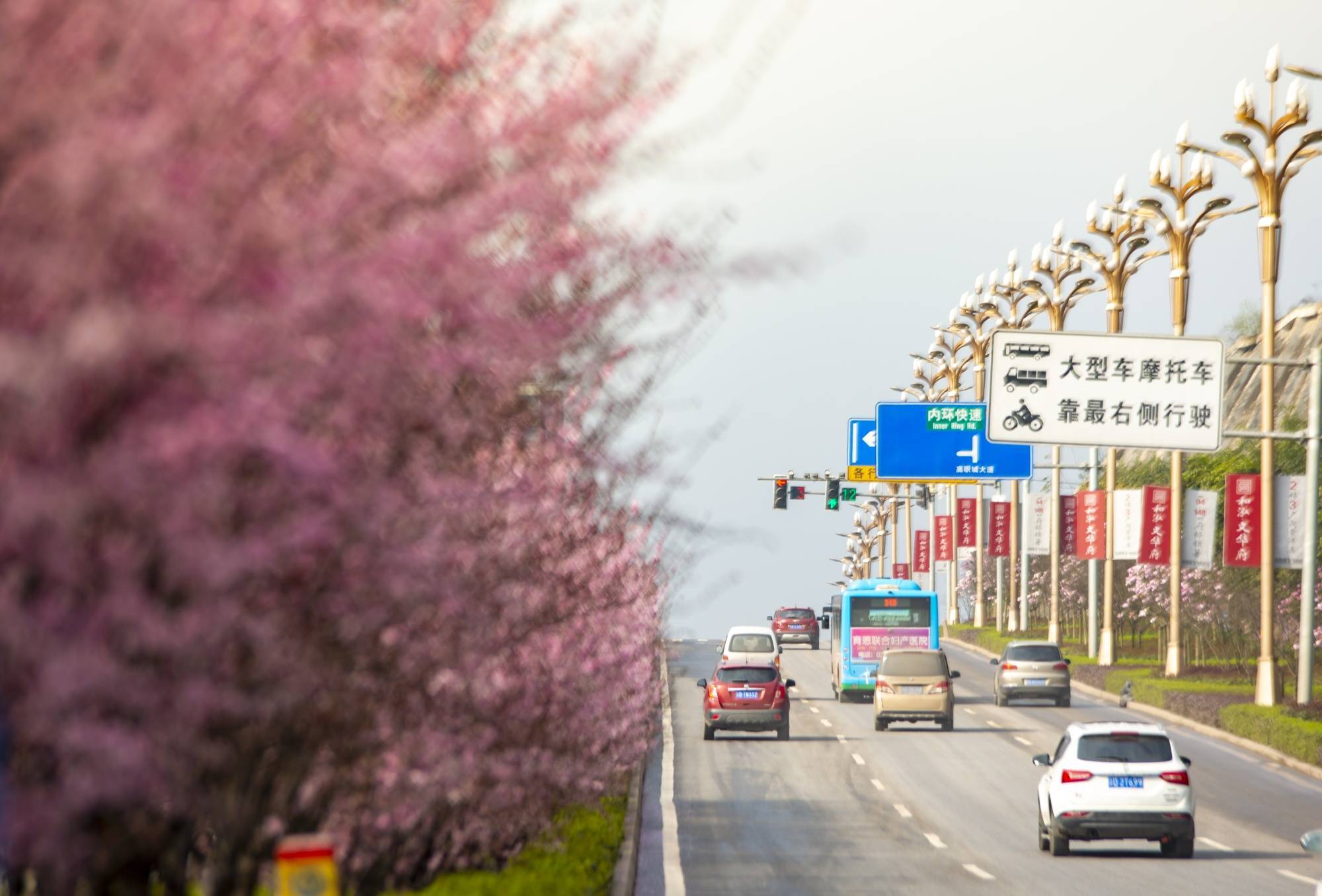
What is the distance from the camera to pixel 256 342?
333 centimetres

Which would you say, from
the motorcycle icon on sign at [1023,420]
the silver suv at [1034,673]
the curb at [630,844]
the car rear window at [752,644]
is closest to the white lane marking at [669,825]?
the curb at [630,844]

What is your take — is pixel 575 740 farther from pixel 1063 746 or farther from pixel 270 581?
pixel 1063 746

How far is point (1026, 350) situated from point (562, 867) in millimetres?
21672

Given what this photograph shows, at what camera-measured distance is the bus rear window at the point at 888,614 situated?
5488cm

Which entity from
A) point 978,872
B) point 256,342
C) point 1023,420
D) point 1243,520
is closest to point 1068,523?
point 1243,520

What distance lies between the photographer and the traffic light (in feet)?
292

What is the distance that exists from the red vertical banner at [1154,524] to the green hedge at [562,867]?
40.2m

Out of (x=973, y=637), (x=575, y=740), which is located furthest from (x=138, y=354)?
(x=973, y=637)

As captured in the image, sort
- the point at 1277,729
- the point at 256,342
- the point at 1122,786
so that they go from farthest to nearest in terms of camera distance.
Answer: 1. the point at 1277,729
2. the point at 1122,786
3. the point at 256,342

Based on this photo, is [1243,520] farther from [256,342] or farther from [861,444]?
[256,342]

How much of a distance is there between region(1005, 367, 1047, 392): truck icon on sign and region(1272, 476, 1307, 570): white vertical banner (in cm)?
1195

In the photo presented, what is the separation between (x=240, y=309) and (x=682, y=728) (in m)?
46.1

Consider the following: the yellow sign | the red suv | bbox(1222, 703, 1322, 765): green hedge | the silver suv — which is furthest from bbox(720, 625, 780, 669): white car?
the yellow sign

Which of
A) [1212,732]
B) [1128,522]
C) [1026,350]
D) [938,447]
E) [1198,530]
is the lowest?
[1212,732]
